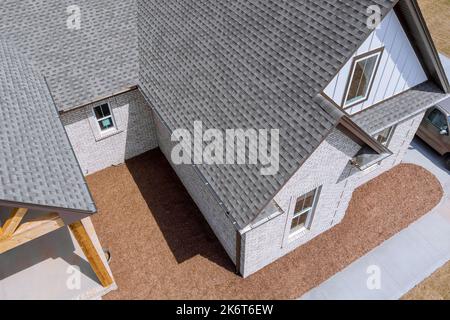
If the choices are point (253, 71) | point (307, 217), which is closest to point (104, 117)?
point (253, 71)

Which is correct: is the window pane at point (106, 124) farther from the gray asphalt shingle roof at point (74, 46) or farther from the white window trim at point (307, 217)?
the white window trim at point (307, 217)

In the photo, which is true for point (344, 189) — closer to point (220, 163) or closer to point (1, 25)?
point (220, 163)

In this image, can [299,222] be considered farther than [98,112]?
No

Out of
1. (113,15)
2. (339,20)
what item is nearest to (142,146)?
(113,15)

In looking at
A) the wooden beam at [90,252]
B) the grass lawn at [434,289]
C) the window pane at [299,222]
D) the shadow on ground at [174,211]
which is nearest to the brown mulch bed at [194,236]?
the shadow on ground at [174,211]

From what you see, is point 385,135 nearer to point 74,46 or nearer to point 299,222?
point 299,222

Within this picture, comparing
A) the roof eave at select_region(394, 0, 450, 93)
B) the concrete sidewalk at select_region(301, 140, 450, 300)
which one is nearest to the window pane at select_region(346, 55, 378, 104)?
the roof eave at select_region(394, 0, 450, 93)
